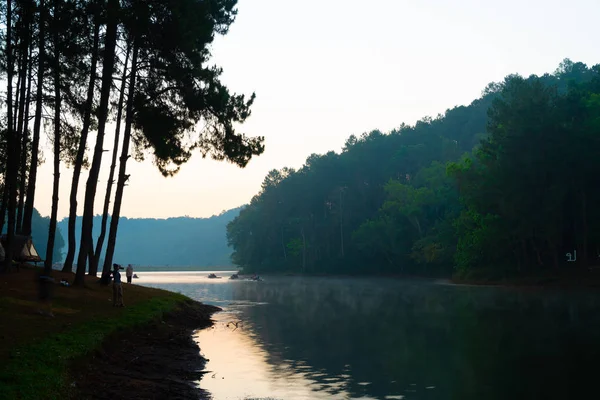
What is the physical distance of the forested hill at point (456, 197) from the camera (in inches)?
2795

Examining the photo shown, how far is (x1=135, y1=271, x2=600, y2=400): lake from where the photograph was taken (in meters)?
18.2

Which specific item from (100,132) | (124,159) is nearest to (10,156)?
(100,132)

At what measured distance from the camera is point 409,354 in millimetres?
24938

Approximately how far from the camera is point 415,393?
17797mm

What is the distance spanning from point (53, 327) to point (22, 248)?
21102mm

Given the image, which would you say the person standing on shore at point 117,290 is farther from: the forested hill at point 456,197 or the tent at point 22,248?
the forested hill at point 456,197

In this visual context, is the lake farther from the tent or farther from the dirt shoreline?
the tent

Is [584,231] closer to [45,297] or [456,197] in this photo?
[456,197]

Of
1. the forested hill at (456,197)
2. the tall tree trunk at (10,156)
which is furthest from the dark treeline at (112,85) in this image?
the forested hill at (456,197)

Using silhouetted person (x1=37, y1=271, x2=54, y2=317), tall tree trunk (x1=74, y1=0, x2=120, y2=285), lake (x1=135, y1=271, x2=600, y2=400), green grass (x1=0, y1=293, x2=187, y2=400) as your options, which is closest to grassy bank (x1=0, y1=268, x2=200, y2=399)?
green grass (x1=0, y1=293, x2=187, y2=400)

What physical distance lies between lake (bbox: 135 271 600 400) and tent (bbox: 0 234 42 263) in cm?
1284

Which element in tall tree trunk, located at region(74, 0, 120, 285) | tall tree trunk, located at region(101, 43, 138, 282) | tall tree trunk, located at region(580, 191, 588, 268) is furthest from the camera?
tall tree trunk, located at region(580, 191, 588, 268)

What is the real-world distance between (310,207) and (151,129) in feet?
402

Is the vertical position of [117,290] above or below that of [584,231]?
below
